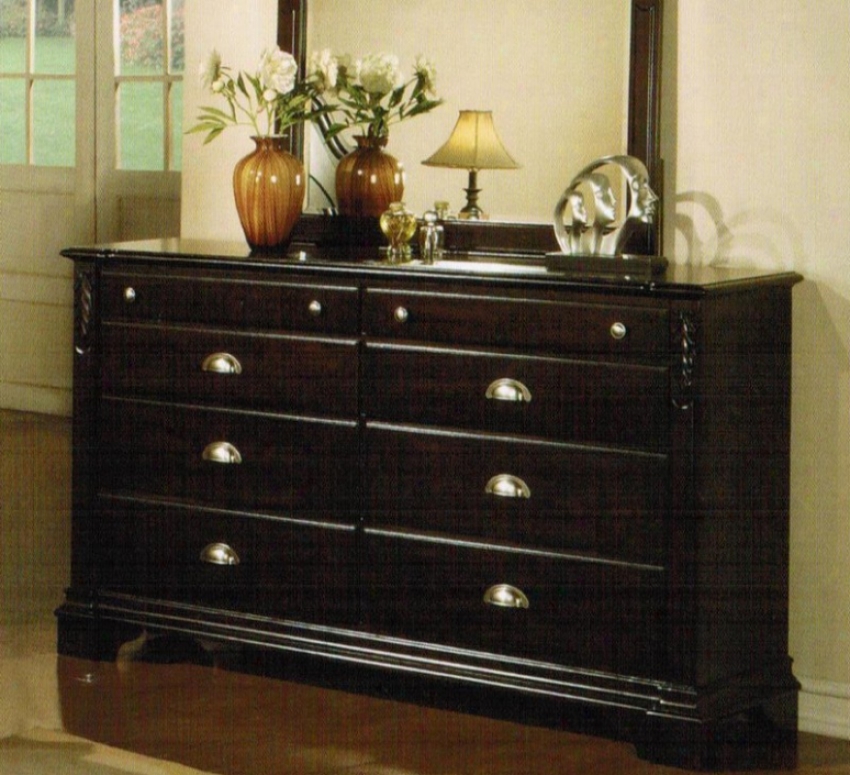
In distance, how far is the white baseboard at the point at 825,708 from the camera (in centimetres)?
309

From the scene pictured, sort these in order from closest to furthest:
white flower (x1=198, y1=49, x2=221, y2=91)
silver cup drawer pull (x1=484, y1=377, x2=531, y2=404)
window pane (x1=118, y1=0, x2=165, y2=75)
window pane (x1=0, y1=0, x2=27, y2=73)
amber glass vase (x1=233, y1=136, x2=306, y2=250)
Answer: silver cup drawer pull (x1=484, y1=377, x2=531, y2=404) < amber glass vase (x1=233, y1=136, x2=306, y2=250) < white flower (x1=198, y1=49, x2=221, y2=91) < window pane (x1=118, y1=0, x2=165, y2=75) < window pane (x1=0, y1=0, x2=27, y2=73)

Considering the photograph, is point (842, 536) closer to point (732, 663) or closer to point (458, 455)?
point (732, 663)

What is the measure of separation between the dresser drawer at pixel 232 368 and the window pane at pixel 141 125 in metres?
2.47

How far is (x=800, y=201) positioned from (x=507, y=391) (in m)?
0.70

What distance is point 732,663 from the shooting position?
2959 mm

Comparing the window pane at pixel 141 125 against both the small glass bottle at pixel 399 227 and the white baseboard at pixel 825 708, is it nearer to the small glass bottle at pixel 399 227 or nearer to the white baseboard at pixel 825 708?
the small glass bottle at pixel 399 227

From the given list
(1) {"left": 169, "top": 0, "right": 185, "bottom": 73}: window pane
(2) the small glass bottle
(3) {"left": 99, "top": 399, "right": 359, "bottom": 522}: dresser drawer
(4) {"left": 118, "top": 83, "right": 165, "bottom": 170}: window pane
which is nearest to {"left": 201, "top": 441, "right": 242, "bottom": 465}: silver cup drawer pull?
(3) {"left": 99, "top": 399, "right": 359, "bottom": 522}: dresser drawer

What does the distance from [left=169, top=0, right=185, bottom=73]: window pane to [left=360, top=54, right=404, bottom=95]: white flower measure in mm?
2096

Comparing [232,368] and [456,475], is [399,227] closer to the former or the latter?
[232,368]

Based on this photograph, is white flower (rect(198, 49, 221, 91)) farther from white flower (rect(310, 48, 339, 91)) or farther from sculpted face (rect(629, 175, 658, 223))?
sculpted face (rect(629, 175, 658, 223))

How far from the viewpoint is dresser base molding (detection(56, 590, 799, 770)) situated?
2.86 metres

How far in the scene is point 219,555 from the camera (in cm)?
330

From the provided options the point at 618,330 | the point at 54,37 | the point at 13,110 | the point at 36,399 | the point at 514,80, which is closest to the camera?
the point at 618,330

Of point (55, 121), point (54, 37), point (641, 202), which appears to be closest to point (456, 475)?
point (641, 202)
